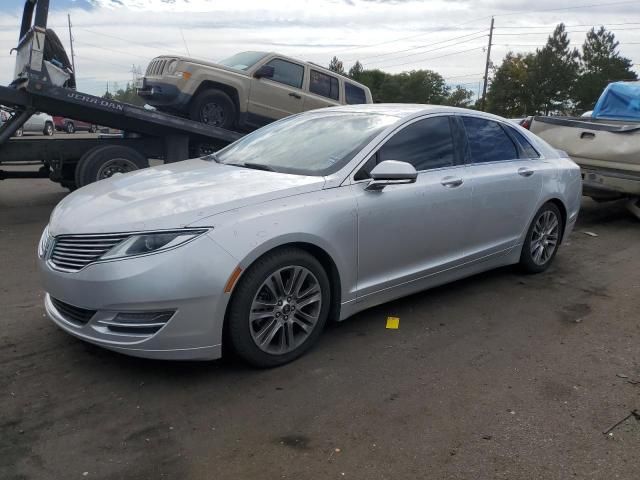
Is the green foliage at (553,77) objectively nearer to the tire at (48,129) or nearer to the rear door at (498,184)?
the tire at (48,129)

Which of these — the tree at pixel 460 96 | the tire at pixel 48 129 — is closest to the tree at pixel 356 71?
the tree at pixel 460 96

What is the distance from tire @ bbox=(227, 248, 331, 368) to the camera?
3283mm

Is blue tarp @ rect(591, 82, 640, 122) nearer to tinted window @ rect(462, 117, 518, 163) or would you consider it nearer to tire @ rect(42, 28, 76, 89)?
tinted window @ rect(462, 117, 518, 163)

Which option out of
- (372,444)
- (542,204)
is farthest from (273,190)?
(542,204)

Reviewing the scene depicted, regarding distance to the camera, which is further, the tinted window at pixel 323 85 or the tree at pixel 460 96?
the tree at pixel 460 96

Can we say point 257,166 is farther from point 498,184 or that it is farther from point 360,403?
point 498,184

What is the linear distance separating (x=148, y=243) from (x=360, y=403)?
1.46m

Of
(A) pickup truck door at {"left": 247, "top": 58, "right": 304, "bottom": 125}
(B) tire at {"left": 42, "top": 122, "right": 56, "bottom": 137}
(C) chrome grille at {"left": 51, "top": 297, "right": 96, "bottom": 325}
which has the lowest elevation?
(B) tire at {"left": 42, "top": 122, "right": 56, "bottom": 137}

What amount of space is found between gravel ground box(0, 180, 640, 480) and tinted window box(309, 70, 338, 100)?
6.74 meters

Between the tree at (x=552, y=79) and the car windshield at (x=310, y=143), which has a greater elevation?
the tree at (x=552, y=79)

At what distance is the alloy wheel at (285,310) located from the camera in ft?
11.2

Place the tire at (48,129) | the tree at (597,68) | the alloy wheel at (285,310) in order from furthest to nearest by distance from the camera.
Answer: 1. the tree at (597,68)
2. the tire at (48,129)
3. the alloy wheel at (285,310)

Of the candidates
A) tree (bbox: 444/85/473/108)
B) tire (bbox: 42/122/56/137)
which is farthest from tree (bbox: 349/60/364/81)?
tire (bbox: 42/122/56/137)

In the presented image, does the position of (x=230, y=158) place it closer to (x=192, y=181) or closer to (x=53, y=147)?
(x=192, y=181)
